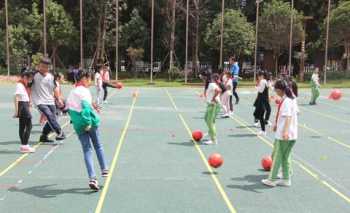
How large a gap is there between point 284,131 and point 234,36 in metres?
32.9

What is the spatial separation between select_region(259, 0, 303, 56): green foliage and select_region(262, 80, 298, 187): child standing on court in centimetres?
3355

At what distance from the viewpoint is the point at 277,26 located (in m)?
39.9

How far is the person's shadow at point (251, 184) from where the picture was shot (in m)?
7.52

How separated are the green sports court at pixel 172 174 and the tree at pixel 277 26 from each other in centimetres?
2650

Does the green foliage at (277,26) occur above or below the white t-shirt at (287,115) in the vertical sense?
above

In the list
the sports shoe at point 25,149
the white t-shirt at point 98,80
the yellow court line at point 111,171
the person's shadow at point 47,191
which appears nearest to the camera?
the yellow court line at point 111,171

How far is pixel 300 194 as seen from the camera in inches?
284

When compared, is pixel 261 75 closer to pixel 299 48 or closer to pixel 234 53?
pixel 234 53

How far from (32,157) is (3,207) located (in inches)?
124

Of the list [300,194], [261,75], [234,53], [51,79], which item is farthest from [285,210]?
[234,53]

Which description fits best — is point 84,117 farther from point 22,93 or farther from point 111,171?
point 22,93

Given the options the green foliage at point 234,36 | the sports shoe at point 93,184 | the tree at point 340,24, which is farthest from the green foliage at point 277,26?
the sports shoe at point 93,184

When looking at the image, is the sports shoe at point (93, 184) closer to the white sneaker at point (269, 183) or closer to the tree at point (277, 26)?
the white sneaker at point (269, 183)

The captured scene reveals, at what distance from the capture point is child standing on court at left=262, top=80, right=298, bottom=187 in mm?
7371
